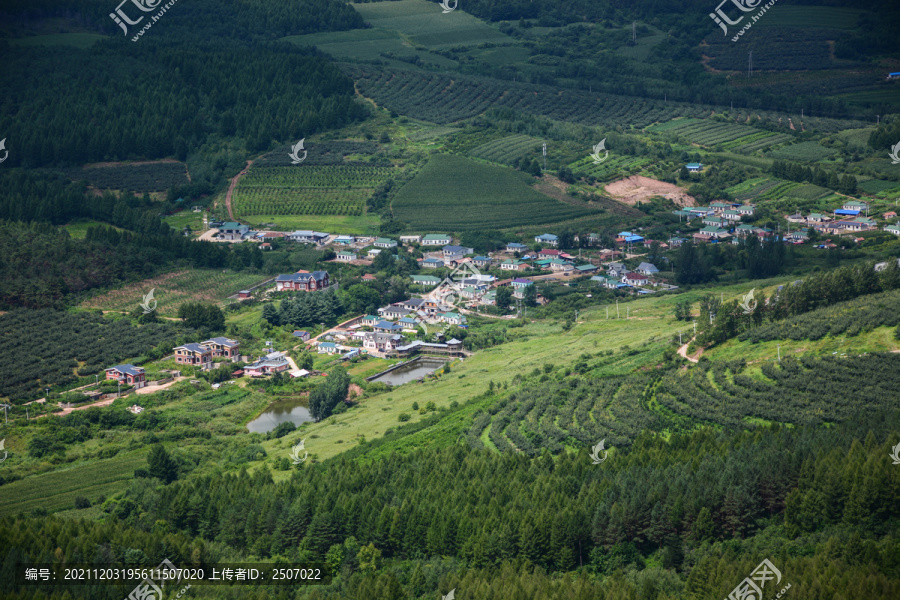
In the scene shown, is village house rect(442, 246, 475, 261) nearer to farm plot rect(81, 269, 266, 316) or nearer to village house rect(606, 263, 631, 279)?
village house rect(606, 263, 631, 279)

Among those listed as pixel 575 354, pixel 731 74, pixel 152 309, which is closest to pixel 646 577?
pixel 575 354

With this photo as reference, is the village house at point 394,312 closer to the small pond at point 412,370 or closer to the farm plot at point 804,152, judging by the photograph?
the small pond at point 412,370

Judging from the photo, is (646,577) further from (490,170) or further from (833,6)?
(833,6)

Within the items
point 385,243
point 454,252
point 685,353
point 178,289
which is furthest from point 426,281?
point 685,353

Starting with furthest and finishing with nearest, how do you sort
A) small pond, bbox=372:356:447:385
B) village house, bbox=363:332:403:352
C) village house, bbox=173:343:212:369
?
village house, bbox=363:332:403:352 < small pond, bbox=372:356:447:385 < village house, bbox=173:343:212:369

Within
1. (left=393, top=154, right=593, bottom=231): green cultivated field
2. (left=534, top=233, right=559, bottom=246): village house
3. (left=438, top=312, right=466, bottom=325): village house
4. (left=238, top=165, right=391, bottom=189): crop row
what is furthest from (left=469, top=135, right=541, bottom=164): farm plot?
(left=438, top=312, right=466, bottom=325): village house
